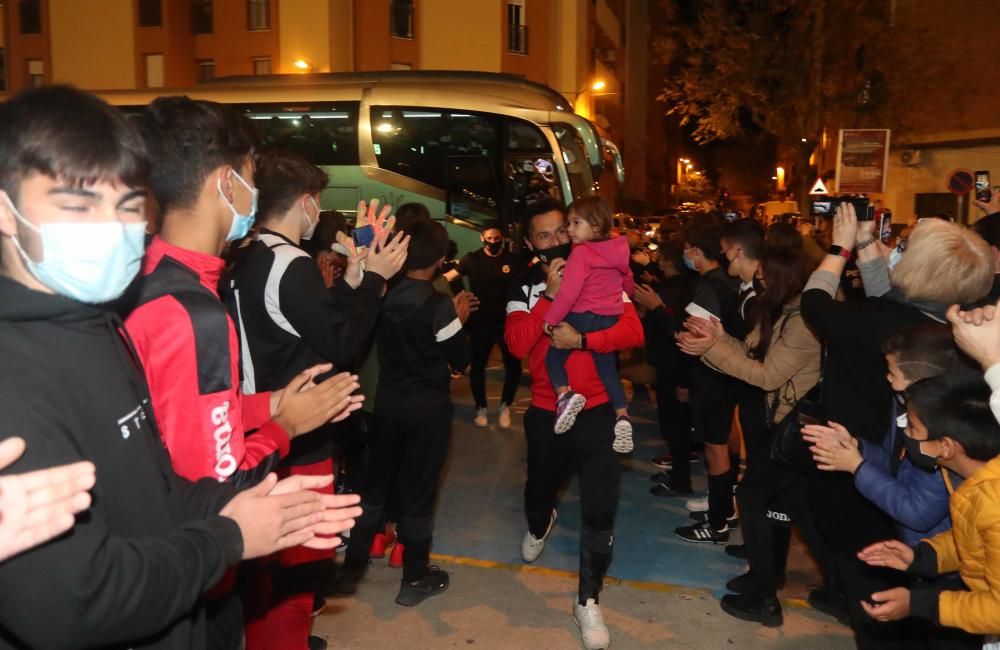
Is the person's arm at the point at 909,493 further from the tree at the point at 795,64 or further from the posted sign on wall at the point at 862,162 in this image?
the tree at the point at 795,64

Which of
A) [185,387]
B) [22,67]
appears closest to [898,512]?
[185,387]

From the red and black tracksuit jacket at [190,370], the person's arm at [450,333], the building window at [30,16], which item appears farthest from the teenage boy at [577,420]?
the building window at [30,16]

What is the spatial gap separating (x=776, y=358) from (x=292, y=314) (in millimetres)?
2478

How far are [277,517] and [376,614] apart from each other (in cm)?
278

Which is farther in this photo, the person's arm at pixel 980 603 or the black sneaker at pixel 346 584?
the black sneaker at pixel 346 584

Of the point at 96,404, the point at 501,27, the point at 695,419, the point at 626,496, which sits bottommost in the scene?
the point at 626,496

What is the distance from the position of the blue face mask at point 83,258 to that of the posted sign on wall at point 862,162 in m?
13.3

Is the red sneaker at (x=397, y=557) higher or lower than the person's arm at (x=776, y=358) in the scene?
lower

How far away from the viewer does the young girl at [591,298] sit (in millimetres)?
4109

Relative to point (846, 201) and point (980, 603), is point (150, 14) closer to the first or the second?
point (846, 201)

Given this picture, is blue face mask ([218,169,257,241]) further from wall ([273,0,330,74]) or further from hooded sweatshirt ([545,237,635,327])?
wall ([273,0,330,74])

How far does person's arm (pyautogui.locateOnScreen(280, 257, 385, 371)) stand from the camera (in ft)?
10.0

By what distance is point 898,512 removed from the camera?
2.86 m

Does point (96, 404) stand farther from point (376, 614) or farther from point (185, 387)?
point (376, 614)
